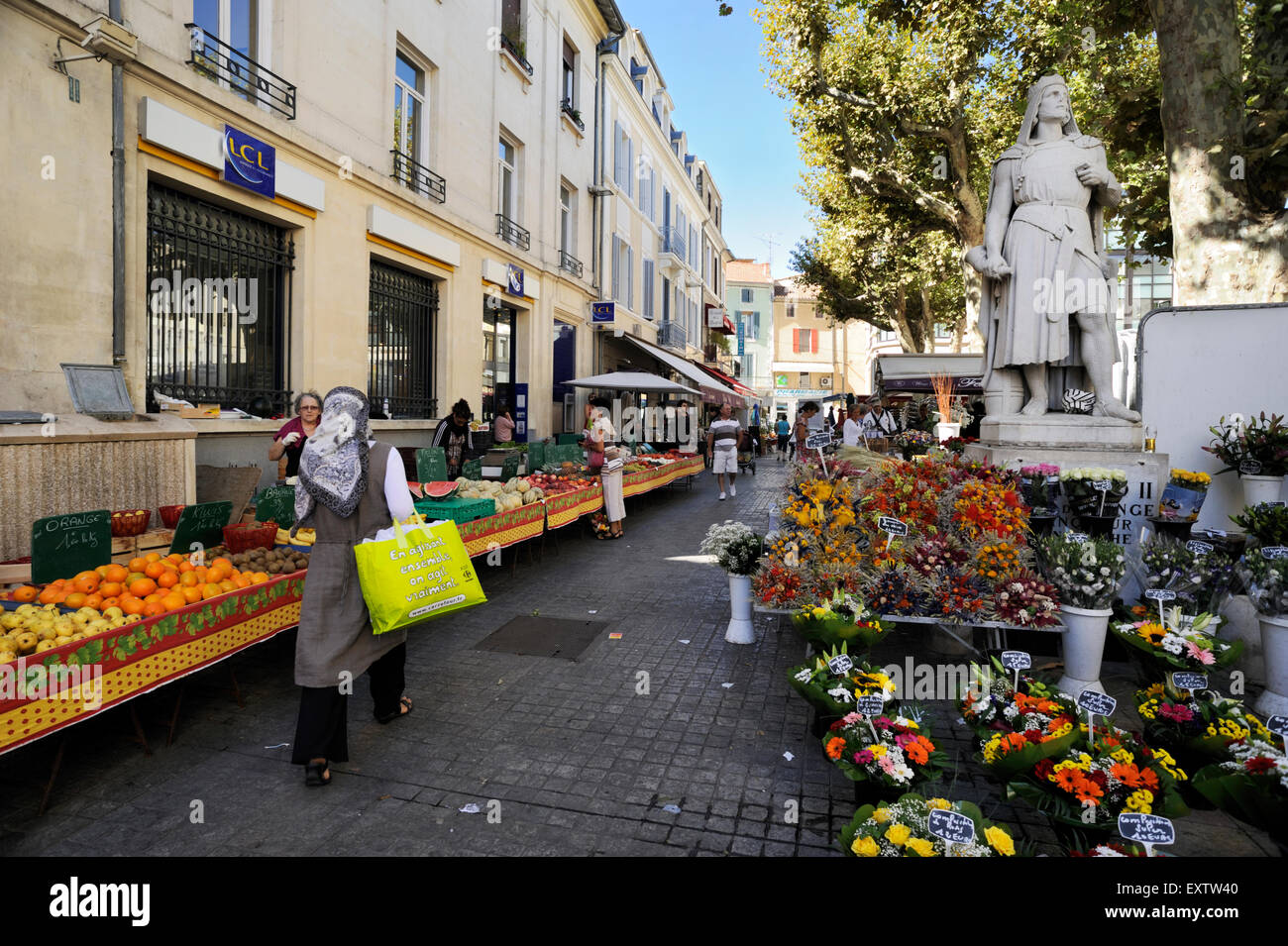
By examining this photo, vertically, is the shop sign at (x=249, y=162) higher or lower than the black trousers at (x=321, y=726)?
higher

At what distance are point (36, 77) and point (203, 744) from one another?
5735 mm

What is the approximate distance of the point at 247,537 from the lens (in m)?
5.18

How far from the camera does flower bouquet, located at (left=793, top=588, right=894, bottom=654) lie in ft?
13.3

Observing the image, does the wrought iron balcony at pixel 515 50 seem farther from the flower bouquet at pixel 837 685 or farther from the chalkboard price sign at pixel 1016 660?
the chalkboard price sign at pixel 1016 660

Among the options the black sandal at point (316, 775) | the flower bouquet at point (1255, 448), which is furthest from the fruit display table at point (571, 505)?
the flower bouquet at point (1255, 448)

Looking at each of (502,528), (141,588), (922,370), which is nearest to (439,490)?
(502,528)

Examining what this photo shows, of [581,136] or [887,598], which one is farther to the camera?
[581,136]

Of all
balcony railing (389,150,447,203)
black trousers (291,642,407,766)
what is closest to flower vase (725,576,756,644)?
black trousers (291,642,407,766)

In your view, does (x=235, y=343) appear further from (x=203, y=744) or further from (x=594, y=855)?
(x=594, y=855)

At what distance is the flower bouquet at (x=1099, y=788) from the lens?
2539mm

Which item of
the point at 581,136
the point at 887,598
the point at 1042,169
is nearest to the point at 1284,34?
the point at 1042,169

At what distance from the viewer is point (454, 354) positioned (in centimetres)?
1291

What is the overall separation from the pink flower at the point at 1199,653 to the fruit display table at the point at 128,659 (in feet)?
16.7

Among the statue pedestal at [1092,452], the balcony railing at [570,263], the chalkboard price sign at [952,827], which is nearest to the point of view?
the chalkboard price sign at [952,827]
